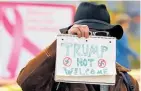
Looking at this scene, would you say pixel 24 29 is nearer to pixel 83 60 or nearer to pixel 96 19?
pixel 96 19

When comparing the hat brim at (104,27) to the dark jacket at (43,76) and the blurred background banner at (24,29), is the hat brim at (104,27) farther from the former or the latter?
the blurred background banner at (24,29)

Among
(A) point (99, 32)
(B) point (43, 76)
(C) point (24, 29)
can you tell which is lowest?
(C) point (24, 29)

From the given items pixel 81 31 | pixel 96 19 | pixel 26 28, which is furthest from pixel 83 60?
pixel 26 28

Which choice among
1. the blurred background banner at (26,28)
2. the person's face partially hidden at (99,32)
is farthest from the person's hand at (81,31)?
the blurred background banner at (26,28)

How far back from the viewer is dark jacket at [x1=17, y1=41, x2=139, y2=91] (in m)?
1.81

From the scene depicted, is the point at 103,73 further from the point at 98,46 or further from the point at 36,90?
the point at 36,90

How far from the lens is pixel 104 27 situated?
1.91 metres

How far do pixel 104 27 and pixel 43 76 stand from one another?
0.36m

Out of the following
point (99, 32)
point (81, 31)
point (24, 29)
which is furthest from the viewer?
point (24, 29)

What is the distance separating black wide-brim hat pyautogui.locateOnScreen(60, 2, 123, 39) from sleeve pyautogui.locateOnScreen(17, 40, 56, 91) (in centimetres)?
24

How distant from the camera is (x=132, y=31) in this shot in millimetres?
4340

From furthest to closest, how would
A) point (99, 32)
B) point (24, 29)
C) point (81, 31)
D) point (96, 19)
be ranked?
point (24, 29) → point (96, 19) → point (99, 32) → point (81, 31)

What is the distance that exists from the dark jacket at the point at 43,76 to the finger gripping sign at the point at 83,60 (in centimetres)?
6

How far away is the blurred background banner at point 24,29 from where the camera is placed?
390 cm
